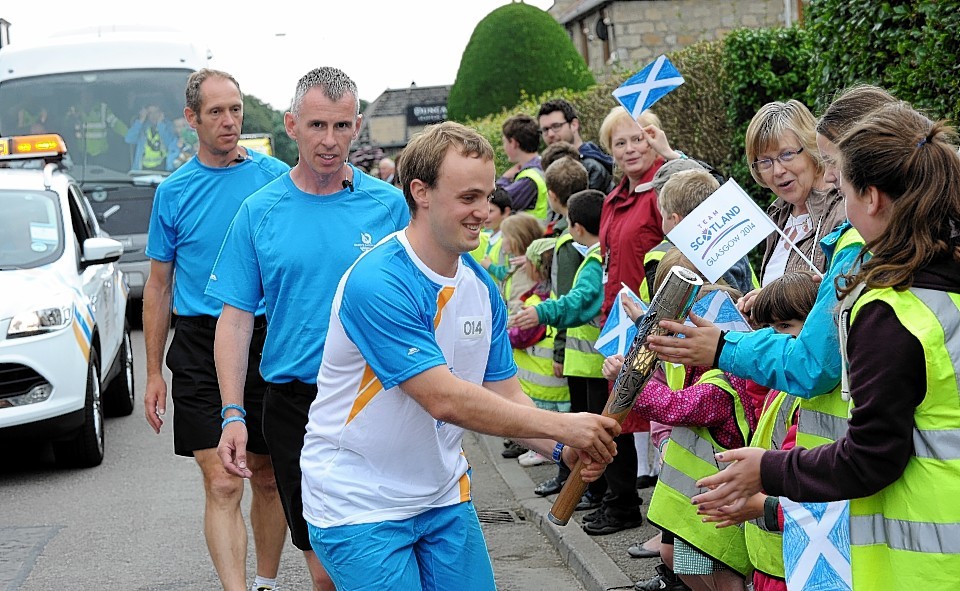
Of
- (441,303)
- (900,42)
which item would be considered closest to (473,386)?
(441,303)

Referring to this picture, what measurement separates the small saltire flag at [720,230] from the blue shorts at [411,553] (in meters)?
1.28

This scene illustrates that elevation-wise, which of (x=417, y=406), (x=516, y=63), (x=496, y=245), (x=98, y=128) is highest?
(x=516, y=63)

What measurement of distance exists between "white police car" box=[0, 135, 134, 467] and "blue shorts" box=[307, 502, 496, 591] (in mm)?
5618

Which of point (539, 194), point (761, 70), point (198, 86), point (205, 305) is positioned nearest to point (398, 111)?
point (761, 70)

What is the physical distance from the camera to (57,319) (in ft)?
29.7

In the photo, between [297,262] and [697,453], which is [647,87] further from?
[297,262]

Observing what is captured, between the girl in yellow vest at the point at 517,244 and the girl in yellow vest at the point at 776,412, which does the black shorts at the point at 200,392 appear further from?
the girl in yellow vest at the point at 517,244

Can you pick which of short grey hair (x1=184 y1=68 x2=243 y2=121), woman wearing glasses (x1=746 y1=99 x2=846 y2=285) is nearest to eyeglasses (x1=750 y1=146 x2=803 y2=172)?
woman wearing glasses (x1=746 y1=99 x2=846 y2=285)

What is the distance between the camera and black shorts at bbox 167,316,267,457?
5.58m

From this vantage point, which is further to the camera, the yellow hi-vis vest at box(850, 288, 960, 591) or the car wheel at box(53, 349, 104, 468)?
the car wheel at box(53, 349, 104, 468)

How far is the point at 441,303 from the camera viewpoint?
364cm

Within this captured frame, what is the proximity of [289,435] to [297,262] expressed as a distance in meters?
0.69

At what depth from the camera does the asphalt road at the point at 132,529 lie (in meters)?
6.70

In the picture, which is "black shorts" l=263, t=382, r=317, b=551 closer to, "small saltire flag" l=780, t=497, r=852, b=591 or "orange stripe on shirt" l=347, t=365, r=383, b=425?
"orange stripe on shirt" l=347, t=365, r=383, b=425
